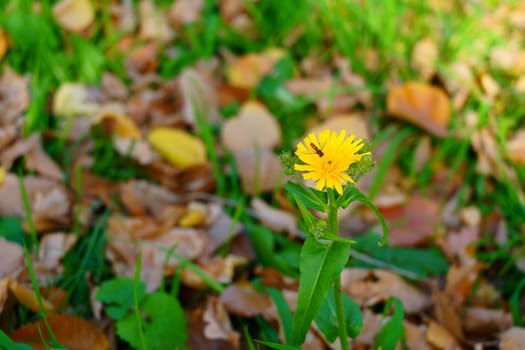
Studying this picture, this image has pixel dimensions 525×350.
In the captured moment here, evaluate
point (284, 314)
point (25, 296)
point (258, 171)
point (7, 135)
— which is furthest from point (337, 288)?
point (7, 135)

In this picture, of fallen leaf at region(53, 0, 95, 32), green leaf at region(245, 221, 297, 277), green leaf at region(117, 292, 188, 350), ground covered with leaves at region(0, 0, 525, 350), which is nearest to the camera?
green leaf at region(117, 292, 188, 350)

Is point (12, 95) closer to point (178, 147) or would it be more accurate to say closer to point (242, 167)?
point (178, 147)

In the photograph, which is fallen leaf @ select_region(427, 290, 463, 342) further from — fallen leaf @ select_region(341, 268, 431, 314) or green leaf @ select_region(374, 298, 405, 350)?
green leaf @ select_region(374, 298, 405, 350)

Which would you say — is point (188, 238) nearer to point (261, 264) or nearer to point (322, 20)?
point (261, 264)

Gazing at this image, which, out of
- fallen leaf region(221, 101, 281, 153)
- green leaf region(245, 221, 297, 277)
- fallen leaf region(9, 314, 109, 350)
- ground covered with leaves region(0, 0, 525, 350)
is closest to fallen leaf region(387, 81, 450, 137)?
ground covered with leaves region(0, 0, 525, 350)

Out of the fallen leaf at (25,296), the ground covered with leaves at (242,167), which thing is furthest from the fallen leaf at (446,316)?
the fallen leaf at (25,296)

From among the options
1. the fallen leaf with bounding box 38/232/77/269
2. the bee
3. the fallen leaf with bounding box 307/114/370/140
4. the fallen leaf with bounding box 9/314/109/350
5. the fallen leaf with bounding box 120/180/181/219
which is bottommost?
the fallen leaf with bounding box 9/314/109/350

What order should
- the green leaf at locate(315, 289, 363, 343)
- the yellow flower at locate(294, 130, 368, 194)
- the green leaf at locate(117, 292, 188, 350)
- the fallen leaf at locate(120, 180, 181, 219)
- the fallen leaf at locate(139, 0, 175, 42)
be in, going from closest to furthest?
the yellow flower at locate(294, 130, 368, 194)
the green leaf at locate(315, 289, 363, 343)
the green leaf at locate(117, 292, 188, 350)
the fallen leaf at locate(120, 180, 181, 219)
the fallen leaf at locate(139, 0, 175, 42)

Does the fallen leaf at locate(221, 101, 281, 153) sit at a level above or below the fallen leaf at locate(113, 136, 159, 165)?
above
